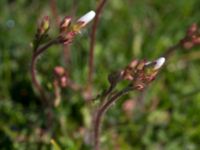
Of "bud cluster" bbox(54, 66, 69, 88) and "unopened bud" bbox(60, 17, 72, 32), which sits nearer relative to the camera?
"unopened bud" bbox(60, 17, 72, 32)

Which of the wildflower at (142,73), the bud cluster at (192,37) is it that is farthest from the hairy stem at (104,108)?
the bud cluster at (192,37)

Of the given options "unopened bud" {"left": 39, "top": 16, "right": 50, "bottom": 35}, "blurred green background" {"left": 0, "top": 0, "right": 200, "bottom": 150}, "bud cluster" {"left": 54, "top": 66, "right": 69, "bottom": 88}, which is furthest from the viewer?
"blurred green background" {"left": 0, "top": 0, "right": 200, "bottom": 150}

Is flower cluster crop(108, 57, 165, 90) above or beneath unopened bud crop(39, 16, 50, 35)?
beneath

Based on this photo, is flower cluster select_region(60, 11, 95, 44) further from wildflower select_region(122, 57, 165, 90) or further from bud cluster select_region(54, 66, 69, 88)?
bud cluster select_region(54, 66, 69, 88)

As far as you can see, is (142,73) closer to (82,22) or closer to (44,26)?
(82,22)

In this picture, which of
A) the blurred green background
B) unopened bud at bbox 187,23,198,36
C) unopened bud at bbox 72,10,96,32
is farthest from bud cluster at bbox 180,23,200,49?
unopened bud at bbox 72,10,96,32

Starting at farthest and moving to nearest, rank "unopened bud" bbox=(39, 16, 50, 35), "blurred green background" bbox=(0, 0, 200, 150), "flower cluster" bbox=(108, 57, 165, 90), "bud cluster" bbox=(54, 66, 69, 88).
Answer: "blurred green background" bbox=(0, 0, 200, 150)
"bud cluster" bbox=(54, 66, 69, 88)
"unopened bud" bbox=(39, 16, 50, 35)
"flower cluster" bbox=(108, 57, 165, 90)

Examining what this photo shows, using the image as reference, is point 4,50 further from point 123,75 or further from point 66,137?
point 123,75

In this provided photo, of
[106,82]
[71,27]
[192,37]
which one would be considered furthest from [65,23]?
[106,82]

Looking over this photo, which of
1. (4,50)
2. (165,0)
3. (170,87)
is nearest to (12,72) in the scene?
(4,50)
